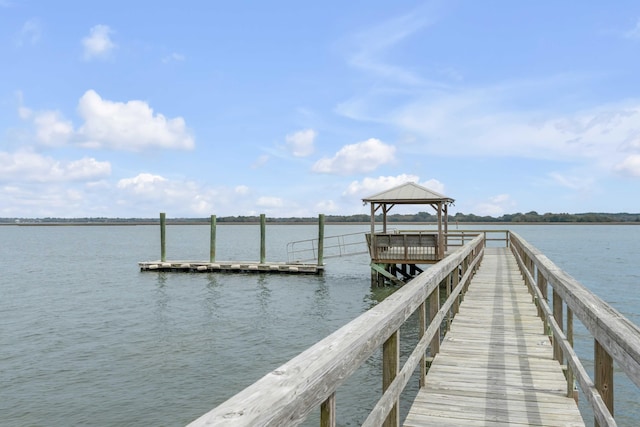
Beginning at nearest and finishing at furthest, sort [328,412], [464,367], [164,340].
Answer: [328,412]
[464,367]
[164,340]

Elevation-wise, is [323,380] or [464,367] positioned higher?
[323,380]

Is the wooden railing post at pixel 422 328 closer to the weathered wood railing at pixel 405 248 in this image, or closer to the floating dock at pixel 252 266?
the weathered wood railing at pixel 405 248

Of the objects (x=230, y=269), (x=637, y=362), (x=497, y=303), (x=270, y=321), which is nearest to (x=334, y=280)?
(x=230, y=269)

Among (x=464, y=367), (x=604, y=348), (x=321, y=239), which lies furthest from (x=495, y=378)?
(x=321, y=239)

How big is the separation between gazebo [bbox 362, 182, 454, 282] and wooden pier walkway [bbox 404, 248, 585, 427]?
448 inches

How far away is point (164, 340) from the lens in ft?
44.6

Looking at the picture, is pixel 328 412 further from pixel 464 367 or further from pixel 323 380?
pixel 464 367

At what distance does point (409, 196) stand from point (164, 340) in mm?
11752

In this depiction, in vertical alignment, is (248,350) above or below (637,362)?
below

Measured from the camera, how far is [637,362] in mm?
2006

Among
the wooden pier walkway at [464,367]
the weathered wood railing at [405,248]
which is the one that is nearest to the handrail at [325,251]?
the weathered wood railing at [405,248]

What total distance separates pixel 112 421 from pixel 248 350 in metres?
4.40

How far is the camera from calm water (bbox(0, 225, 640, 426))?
9.05 metres

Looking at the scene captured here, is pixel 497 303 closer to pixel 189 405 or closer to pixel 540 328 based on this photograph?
pixel 540 328
